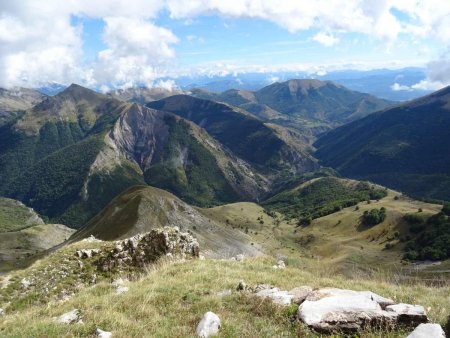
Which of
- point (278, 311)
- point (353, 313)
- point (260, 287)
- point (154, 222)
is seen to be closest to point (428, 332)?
point (353, 313)

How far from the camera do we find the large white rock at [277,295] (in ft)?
44.7

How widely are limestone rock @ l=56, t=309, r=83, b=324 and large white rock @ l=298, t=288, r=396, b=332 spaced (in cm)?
696

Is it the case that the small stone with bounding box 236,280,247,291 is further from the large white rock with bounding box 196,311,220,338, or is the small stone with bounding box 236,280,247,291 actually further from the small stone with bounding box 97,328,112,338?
the small stone with bounding box 97,328,112,338

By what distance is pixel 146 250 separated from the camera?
30094 mm

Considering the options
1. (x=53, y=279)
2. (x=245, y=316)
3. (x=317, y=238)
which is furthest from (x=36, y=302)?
(x=317, y=238)

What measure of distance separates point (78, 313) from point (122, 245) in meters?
18.0

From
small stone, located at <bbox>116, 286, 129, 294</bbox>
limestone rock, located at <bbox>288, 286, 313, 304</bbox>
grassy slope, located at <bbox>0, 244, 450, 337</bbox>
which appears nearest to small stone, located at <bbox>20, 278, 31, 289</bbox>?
grassy slope, located at <bbox>0, 244, 450, 337</bbox>

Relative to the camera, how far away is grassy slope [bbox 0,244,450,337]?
11531 millimetres

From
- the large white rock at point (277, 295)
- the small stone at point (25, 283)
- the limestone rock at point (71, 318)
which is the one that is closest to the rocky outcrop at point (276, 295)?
the large white rock at point (277, 295)

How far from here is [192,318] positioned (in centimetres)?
1274

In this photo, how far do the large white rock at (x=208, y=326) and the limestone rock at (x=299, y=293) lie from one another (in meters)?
3.22

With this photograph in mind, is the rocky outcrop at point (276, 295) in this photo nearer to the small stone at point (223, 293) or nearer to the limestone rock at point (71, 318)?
the small stone at point (223, 293)

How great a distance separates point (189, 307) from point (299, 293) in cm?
401

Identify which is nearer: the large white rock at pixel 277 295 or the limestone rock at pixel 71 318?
the limestone rock at pixel 71 318
